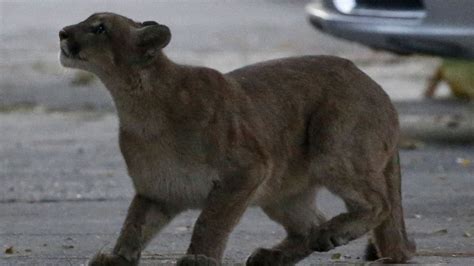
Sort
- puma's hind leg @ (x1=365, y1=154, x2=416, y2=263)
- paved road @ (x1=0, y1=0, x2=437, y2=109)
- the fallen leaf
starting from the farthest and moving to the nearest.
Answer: paved road @ (x1=0, y1=0, x2=437, y2=109) → the fallen leaf → puma's hind leg @ (x1=365, y1=154, x2=416, y2=263)

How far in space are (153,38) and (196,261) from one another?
0.98 meters

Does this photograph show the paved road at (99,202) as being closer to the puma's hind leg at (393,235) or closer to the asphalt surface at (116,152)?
the asphalt surface at (116,152)

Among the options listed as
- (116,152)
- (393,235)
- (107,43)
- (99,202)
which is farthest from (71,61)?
(116,152)

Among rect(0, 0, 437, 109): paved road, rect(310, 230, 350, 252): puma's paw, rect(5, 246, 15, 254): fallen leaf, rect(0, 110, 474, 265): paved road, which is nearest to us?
rect(310, 230, 350, 252): puma's paw

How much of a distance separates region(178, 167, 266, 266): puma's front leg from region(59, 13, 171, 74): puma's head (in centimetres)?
65

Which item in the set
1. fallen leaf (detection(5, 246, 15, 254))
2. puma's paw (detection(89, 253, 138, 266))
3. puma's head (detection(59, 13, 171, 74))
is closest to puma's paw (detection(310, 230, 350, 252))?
puma's paw (detection(89, 253, 138, 266))

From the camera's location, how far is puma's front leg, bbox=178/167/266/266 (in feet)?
19.6

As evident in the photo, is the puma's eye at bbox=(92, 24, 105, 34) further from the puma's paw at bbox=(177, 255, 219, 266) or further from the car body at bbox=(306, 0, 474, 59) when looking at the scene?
the car body at bbox=(306, 0, 474, 59)

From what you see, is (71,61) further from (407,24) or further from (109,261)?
(407,24)

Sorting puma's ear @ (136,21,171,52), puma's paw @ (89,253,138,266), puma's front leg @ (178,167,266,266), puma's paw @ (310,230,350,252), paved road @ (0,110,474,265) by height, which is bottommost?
paved road @ (0,110,474,265)

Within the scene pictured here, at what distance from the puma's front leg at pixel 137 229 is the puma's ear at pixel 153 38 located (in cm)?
64

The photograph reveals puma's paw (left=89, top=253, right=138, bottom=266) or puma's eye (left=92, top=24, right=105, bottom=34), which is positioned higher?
puma's eye (left=92, top=24, right=105, bottom=34)

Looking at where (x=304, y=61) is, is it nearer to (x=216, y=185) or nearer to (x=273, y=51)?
(x=216, y=185)

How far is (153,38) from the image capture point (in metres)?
6.16
